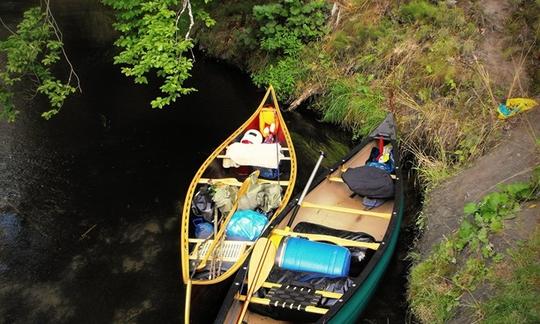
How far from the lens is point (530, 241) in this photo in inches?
246

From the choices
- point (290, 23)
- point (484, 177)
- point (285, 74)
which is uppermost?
point (290, 23)

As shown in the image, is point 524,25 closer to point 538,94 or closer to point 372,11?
point 538,94

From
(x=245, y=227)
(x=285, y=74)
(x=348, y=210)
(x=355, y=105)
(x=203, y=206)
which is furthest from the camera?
(x=285, y=74)

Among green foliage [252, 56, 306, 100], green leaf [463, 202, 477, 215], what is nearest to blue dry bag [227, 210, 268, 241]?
green leaf [463, 202, 477, 215]

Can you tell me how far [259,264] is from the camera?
7.13 metres

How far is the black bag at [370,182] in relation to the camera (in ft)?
28.5

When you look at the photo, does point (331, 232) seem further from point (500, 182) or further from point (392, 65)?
point (392, 65)

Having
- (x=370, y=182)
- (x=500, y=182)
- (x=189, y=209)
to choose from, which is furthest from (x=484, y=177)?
(x=189, y=209)

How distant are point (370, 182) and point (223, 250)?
2.87 metres

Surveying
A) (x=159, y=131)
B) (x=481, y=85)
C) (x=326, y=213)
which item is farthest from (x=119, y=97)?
(x=481, y=85)

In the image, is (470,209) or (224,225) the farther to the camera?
(224,225)

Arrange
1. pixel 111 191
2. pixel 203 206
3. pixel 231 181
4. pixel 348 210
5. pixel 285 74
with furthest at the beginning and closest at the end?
pixel 285 74 → pixel 111 191 → pixel 231 181 → pixel 203 206 → pixel 348 210

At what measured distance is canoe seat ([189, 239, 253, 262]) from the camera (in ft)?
25.5

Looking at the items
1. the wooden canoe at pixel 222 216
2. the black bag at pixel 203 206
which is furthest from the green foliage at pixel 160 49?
the wooden canoe at pixel 222 216
